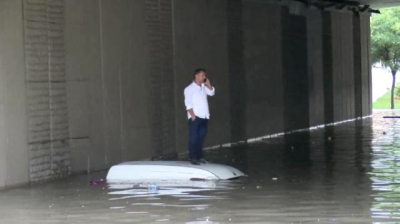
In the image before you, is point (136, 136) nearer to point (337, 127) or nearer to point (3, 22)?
point (3, 22)

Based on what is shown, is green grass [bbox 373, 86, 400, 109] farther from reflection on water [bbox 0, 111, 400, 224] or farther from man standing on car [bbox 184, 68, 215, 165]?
man standing on car [bbox 184, 68, 215, 165]

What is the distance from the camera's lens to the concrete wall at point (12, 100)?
11.9 metres

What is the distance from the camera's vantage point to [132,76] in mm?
15422

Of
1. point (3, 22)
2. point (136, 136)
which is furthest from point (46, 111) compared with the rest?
point (136, 136)

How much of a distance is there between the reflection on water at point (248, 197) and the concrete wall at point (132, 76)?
0.79m

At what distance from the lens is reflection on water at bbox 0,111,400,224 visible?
895 centimetres

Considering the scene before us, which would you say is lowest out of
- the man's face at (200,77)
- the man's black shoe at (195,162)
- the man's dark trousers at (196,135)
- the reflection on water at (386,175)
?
the reflection on water at (386,175)

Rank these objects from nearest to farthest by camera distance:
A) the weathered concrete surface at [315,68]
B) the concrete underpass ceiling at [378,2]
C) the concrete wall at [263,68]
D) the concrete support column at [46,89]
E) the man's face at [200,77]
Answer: the concrete support column at [46,89] < the man's face at [200,77] < the concrete wall at [263,68] < the weathered concrete surface at [315,68] < the concrete underpass ceiling at [378,2]

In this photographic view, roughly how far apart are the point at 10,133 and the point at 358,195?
16.6ft

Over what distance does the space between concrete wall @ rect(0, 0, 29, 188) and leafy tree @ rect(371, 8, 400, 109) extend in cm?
3328

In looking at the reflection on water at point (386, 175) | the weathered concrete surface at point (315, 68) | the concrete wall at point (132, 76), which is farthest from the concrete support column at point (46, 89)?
the weathered concrete surface at point (315, 68)

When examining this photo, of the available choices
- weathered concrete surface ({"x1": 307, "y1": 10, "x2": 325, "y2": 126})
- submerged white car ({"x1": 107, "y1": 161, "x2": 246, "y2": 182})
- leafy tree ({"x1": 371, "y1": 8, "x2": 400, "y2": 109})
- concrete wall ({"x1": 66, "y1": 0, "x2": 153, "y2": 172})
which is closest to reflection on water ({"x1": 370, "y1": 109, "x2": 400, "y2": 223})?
submerged white car ({"x1": 107, "y1": 161, "x2": 246, "y2": 182})

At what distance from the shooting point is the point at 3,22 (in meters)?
11.9

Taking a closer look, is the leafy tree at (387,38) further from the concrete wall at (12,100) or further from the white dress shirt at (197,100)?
the concrete wall at (12,100)
